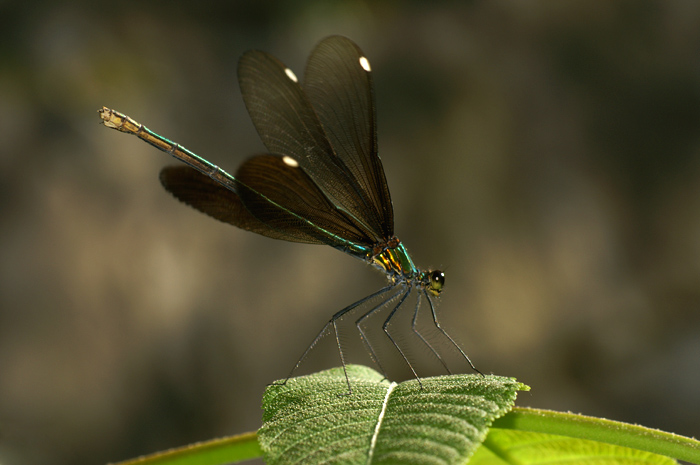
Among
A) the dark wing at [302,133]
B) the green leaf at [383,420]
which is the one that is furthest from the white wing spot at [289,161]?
the green leaf at [383,420]

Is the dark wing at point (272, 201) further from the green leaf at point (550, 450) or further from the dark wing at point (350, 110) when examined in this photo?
the green leaf at point (550, 450)

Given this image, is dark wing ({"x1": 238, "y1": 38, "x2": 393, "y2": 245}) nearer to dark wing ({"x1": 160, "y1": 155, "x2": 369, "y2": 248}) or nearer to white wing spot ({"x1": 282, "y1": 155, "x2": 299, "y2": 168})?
dark wing ({"x1": 160, "y1": 155, "x2": 369, "y2": 248})

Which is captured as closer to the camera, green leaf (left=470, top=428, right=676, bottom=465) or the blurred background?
green leaf (left=470, top=428, right=676, bottom=465)

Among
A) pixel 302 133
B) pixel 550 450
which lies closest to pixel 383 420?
pixel 550 450

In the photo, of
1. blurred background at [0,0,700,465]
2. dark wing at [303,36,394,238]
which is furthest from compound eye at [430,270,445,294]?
blurred background at [0,0,700,465]

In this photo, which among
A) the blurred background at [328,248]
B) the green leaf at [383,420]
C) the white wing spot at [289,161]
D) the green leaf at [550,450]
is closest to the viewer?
the green leaf at [383,420]

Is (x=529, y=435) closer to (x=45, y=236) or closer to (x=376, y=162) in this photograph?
(x=376, y=162)
